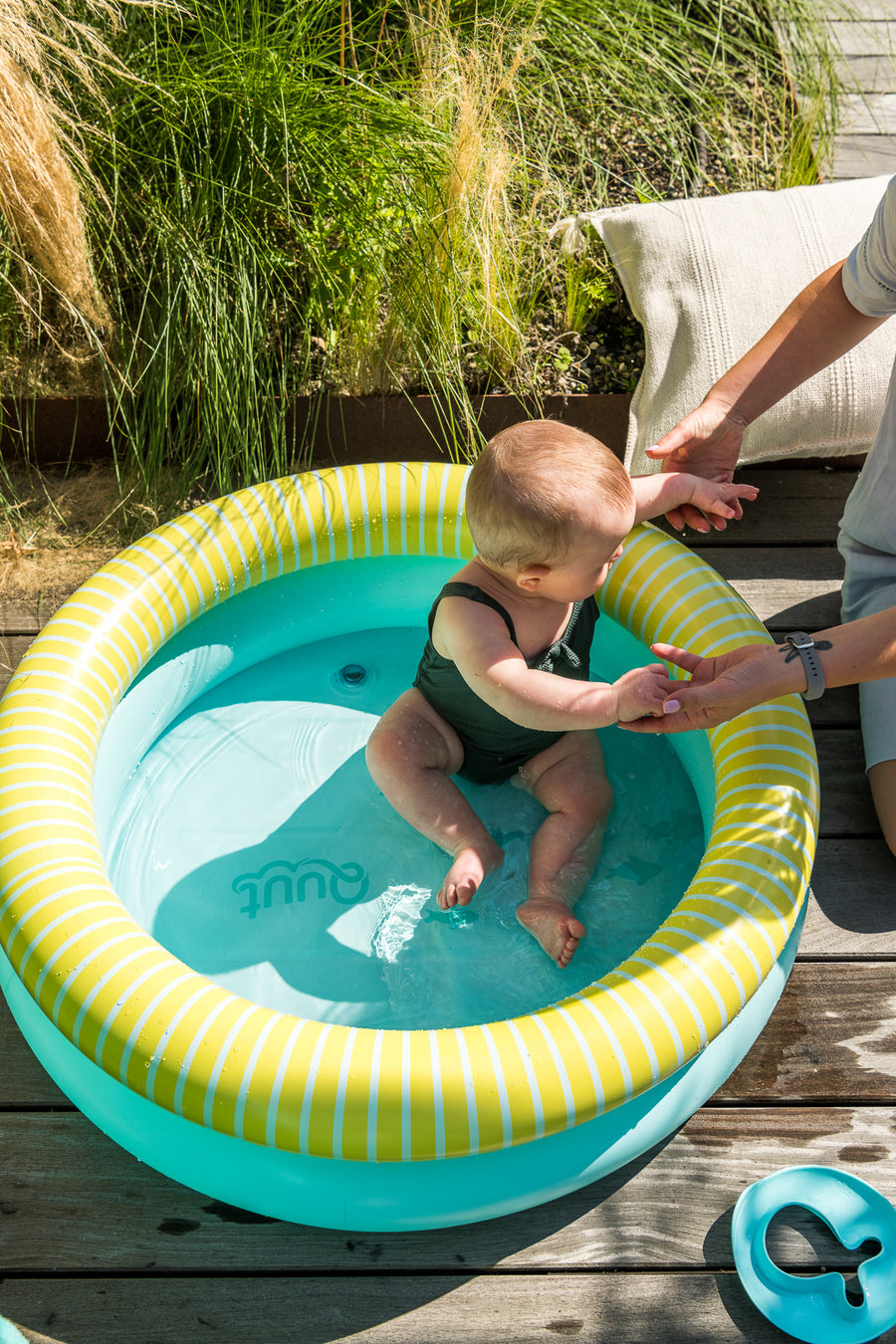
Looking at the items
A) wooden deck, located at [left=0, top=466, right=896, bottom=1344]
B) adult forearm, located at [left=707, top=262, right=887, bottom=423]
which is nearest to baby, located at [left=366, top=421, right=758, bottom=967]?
adult forearm, located at [left=707, top=262, right=887, bottom=423]

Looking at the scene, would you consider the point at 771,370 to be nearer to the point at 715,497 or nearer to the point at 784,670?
the point at 715,497

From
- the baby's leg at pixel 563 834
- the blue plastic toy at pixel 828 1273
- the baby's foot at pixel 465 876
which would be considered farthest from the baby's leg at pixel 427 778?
the blue plastic toy at pixel 828 1273

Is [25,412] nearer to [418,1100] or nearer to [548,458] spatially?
[548,458]

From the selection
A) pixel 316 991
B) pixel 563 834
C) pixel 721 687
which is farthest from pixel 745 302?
pixel 316 991

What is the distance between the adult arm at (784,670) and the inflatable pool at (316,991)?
0.18 metres

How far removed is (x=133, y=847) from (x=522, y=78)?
2.55m

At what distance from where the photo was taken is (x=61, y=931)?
5.29 ft

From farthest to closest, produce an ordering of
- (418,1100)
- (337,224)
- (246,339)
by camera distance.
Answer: (337,224)
(246,339)
(418,1100)

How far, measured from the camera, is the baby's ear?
1784 millimetres

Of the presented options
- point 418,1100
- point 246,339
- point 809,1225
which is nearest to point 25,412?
point 246,339

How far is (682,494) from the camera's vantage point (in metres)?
2.17

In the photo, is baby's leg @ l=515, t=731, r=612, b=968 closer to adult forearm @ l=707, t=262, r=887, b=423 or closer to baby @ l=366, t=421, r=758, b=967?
baby @ l=366, t=421, r=758, b=967

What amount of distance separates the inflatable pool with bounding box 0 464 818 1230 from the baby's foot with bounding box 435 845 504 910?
0.28m

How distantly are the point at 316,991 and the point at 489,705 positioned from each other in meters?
0.67
